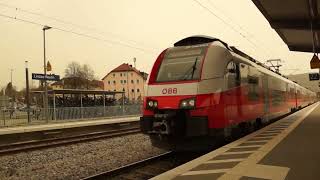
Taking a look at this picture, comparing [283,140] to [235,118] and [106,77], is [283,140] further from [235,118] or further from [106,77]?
[106,77]

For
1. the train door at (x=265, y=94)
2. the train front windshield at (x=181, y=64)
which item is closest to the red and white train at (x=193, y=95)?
the train front windshield at (x=181, y=64)

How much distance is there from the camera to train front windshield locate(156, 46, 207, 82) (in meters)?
11.9

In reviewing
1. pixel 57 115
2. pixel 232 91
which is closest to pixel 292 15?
pixel 232 91

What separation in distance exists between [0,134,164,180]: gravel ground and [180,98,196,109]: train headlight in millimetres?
2509

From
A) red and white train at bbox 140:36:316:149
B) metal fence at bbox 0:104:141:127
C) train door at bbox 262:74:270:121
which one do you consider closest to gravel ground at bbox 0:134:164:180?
red and white train at bbox 140:36:316:149

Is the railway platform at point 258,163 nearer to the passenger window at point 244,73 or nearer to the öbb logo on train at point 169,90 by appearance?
the öbb logo on train at point 169,90

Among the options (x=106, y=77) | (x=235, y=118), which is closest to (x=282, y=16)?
(x=235, y=118)

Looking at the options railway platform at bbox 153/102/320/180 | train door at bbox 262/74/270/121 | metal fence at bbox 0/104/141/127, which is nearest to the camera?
railway platform at bbox 153/102/320/180

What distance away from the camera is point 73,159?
1291cm

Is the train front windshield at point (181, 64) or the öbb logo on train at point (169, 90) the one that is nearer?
the öbb logo on train at point (169, 90)

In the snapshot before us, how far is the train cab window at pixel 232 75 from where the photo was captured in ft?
40.1

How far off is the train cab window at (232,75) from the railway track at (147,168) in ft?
7.69

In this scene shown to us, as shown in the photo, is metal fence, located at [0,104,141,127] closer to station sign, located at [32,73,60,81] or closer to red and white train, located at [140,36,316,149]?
station sign, located at [32,73,60,81]

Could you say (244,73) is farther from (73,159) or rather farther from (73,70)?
(73,70)
